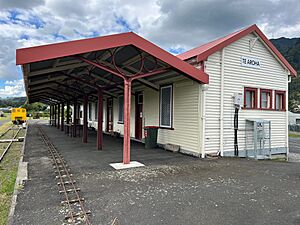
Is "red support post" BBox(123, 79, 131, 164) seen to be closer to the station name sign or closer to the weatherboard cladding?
the weatherboard cladding

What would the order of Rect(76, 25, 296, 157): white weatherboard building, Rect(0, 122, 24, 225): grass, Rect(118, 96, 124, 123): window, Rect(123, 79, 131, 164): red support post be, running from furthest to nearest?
1. Rect(118, 96, 124, 123): window
2. Rect(76, 25, 296, 157): white weatherboard building
3. Rect(123, 79, 131, 164): red support post
4. Rect(0, 122, 24, 225): grass

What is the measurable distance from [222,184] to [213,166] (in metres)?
1.85

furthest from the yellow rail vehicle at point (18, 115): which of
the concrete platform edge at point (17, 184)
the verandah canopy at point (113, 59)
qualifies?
the concrete platform edge at point (17, 184)

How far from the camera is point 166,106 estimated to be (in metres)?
10.5

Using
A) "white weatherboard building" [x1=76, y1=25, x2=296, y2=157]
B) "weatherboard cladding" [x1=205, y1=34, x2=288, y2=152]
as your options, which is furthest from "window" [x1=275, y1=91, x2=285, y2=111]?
"weatherboard cladding" [x1=205, y1=34, x2=288, y2=152]

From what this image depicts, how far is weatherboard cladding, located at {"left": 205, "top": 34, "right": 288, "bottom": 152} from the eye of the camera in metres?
8.62

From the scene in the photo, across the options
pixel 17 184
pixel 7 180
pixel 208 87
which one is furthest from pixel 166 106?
pixel 17 184

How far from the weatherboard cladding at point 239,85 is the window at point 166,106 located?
1997 millimetres

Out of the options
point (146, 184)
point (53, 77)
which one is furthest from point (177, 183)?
point (53, 77)

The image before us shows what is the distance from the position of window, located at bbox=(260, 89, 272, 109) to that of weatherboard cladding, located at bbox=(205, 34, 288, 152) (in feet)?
0.66

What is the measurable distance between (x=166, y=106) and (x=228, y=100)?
2661 mm

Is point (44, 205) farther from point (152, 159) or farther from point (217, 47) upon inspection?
point (217, 47)

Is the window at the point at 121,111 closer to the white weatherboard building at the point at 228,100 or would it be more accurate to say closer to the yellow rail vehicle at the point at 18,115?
the white weatherboard building at the point at 228,100

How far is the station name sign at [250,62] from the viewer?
31.1 ft
